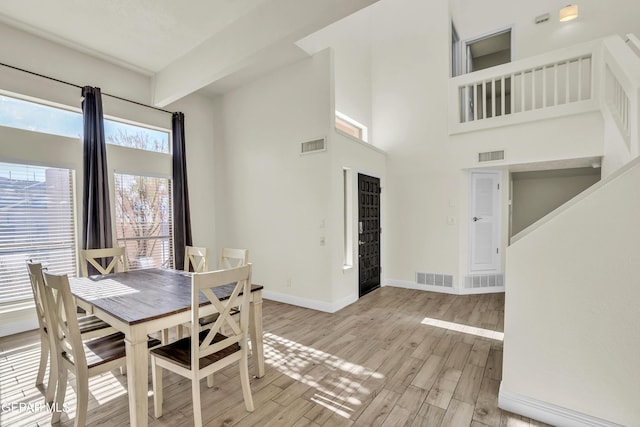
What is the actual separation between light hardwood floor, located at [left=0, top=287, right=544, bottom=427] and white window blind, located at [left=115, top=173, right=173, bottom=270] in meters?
1.43

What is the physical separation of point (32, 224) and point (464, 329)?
5.26 m

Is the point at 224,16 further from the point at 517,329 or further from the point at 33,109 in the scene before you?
the point at 517,329

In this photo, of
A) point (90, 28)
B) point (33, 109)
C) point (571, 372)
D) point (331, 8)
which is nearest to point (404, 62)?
point (331, 8)

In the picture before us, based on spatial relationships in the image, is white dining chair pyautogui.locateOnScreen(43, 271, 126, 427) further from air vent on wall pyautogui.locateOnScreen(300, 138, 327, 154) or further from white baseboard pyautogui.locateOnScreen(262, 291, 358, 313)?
air vent on wall pyautogui.locateOnScreen(300, 138, 327, 154)

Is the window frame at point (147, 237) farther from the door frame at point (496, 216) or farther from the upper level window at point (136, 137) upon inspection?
the door frame at point (496, 216)

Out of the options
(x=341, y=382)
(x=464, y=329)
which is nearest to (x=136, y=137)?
(x=341, y=382)

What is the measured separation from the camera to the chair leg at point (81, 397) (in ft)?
5.40

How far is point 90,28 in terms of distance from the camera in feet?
10.6

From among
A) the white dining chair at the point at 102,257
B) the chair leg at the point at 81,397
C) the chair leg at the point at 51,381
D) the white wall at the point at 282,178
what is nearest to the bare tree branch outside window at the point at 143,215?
the white dining chair at the point at 102,257

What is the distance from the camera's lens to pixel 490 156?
446 cm

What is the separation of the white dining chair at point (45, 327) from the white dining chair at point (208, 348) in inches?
25.8

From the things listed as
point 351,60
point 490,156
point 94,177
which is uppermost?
point 351,60

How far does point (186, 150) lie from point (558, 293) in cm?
516

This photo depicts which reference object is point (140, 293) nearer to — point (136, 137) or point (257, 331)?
point (257, 331)
